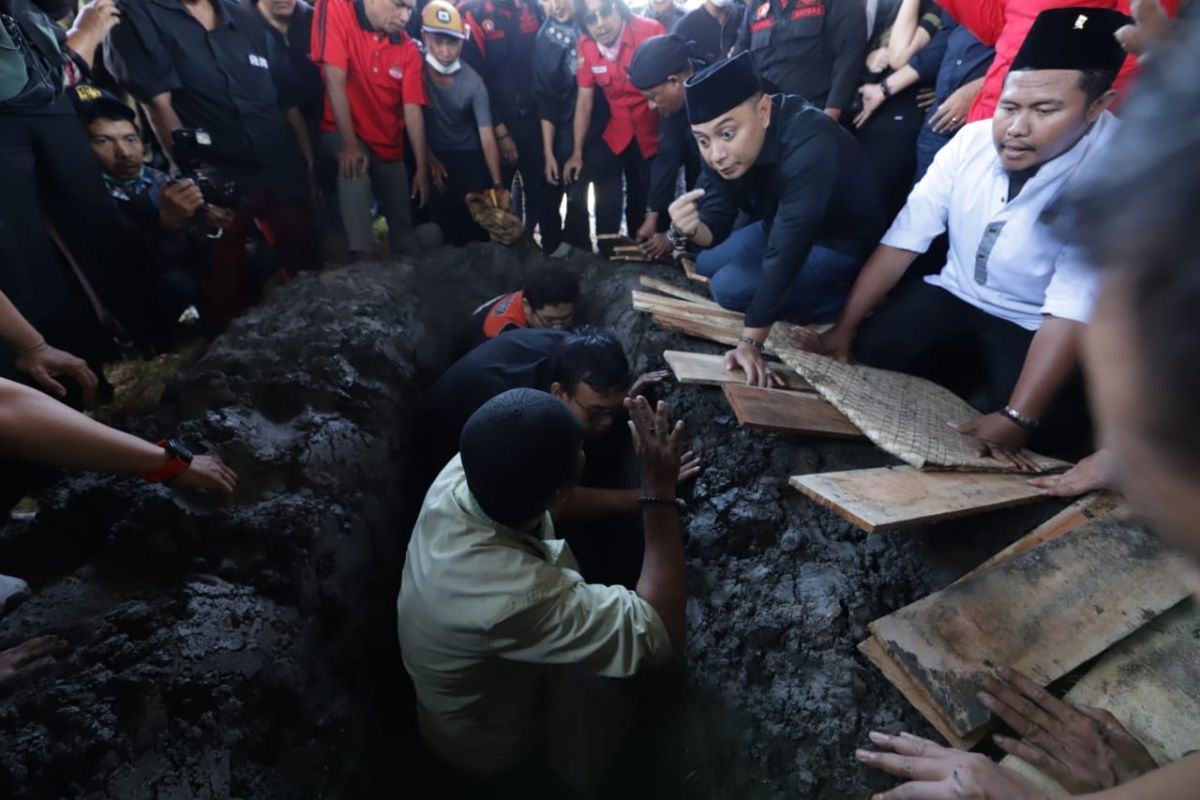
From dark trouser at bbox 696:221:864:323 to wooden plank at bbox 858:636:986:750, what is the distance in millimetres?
1753

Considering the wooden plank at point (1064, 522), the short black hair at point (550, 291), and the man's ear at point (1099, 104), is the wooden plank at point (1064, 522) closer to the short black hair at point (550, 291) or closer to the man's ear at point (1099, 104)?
the man's ear at point (1099, 104)

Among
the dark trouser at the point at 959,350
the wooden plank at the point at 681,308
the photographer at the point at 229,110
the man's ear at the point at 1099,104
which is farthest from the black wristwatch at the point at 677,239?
the photographer at the point at 229,110

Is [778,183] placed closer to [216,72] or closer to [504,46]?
[504,46]

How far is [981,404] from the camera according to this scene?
8.75ft

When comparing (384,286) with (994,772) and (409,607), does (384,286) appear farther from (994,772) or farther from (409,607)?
(994,772)

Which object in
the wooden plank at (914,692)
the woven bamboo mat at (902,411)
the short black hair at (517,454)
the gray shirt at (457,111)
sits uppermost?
the gray shirt at (457,111)

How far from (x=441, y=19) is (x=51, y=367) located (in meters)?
3.54

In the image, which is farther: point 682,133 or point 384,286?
point 682,133

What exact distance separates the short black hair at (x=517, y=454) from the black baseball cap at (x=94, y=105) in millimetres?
3301

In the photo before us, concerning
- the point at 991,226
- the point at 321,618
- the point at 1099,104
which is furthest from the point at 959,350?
the point at 321,618

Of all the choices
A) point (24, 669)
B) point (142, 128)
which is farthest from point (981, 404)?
point (142, 128)

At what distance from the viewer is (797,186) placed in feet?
8.15

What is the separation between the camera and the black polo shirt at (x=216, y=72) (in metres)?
3.58

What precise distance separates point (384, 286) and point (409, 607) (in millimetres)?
2716
